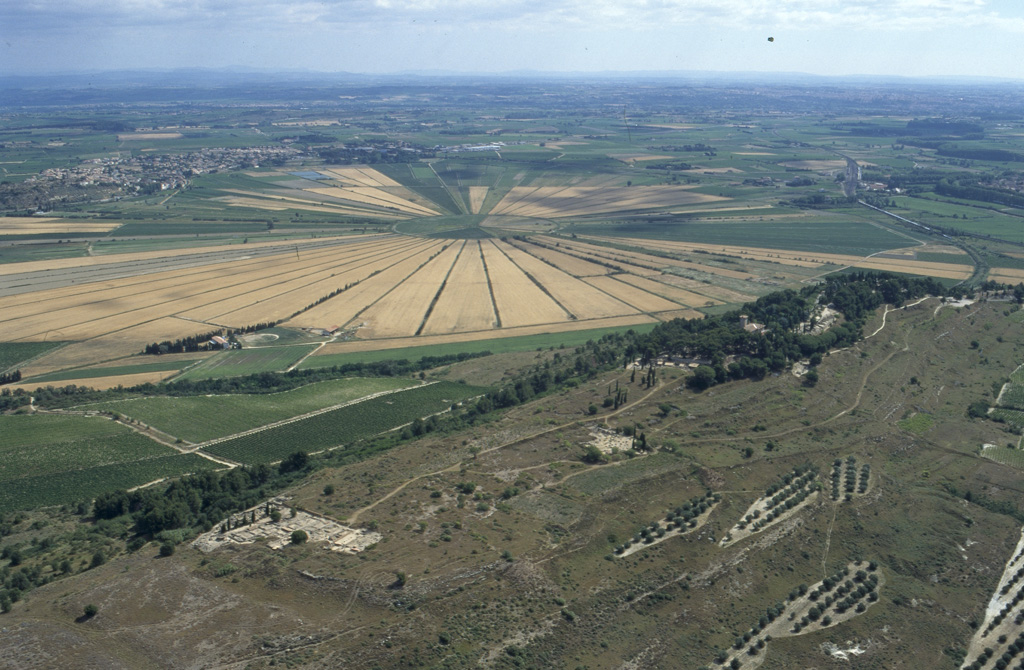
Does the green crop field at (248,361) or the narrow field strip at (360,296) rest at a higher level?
the narrow field strip at (360,296)

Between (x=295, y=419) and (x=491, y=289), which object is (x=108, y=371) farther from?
(x=491, y=289)

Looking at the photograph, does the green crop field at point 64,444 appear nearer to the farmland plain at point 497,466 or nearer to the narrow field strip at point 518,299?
the farmland plain at point 497,466

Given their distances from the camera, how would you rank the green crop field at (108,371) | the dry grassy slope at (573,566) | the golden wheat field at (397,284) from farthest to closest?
the golden wheat field at (397,284), the green crop field at (108,371), the dry grassy slope at (573,566)

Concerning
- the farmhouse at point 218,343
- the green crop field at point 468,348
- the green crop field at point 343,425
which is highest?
the farmhouse at point 218,343

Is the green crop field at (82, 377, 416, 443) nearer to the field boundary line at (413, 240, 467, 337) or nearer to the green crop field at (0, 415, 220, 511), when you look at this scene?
the green crop field at (0, 415, 220, 511)

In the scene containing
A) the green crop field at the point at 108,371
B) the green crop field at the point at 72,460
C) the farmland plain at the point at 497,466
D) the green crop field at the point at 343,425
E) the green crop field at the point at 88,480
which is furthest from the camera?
the green crop field at the point at 108,371

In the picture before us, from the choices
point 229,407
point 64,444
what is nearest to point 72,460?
point 64,444

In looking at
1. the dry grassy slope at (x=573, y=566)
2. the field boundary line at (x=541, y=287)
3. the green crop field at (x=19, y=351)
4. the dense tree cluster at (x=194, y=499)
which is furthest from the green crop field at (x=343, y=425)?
the green crop field at (x=19, y=351)
